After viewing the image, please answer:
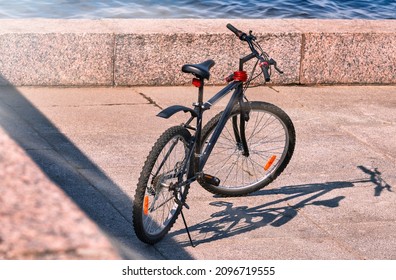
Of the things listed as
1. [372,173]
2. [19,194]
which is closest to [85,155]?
[19,194]

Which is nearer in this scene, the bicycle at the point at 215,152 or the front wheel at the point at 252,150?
the bicycle at the point at 215,152

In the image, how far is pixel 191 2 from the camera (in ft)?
58.2

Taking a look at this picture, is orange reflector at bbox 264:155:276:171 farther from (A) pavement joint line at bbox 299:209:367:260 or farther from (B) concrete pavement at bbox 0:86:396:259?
(A) pavement joint line at bbox 299:209:367:260

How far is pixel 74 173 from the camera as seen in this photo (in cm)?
693

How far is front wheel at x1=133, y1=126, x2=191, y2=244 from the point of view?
17.9ft

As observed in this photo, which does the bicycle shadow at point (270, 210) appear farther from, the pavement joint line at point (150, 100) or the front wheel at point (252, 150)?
the pavement joint line at point (150, 100)

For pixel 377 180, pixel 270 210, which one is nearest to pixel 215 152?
pixel 270 210

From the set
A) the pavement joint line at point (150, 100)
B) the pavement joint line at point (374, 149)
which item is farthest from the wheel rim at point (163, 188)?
the pavement joint line at point (150, 100)

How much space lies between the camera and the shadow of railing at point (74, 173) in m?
5.86

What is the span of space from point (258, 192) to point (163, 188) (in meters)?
1.33

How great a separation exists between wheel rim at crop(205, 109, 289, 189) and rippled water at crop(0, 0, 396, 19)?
9.39 metres

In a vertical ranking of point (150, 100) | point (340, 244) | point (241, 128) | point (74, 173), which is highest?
point (241, 128)

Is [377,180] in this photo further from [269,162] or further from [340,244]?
[340,244]
